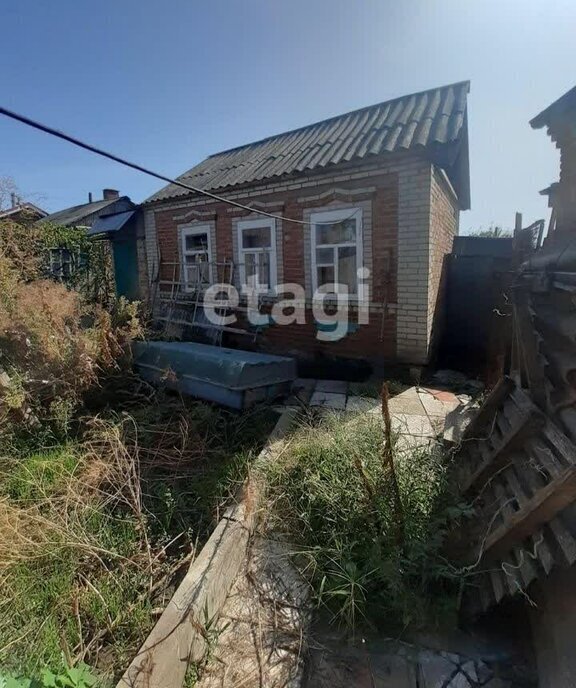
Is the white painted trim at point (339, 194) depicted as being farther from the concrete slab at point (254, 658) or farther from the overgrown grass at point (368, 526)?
the concrete slab at point (254, 658)

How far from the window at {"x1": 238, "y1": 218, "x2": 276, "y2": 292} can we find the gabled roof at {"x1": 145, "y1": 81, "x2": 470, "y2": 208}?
2.79ft

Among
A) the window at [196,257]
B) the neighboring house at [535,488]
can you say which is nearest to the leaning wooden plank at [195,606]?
the neighboring house at [535,488]

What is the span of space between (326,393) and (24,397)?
155 inches

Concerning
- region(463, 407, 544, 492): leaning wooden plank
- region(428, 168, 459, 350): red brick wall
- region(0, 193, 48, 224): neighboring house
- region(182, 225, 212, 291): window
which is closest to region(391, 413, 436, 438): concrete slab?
region(463, 407, 544, 492): leaning wooden plank

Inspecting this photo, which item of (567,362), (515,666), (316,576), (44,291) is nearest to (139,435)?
(44,291)

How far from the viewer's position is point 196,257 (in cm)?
870

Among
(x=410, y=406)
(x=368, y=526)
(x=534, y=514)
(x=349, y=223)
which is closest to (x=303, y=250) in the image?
(x=349, y=223)

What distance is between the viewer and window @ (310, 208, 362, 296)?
636 cm

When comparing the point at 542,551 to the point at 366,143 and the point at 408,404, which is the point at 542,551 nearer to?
the point at 408,404

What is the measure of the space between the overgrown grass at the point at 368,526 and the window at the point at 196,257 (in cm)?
586

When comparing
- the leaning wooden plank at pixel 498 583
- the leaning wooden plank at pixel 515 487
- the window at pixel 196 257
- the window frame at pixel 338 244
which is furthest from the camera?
the window at pixel 196 257

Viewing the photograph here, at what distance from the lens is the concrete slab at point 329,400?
5145mm

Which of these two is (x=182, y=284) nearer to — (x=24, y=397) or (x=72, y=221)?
(x=24, y=397)

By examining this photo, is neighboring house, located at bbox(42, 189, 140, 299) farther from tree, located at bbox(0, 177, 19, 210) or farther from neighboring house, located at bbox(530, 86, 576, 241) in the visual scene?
neighboring house, located at bbox(530, 86, 576, 241)
